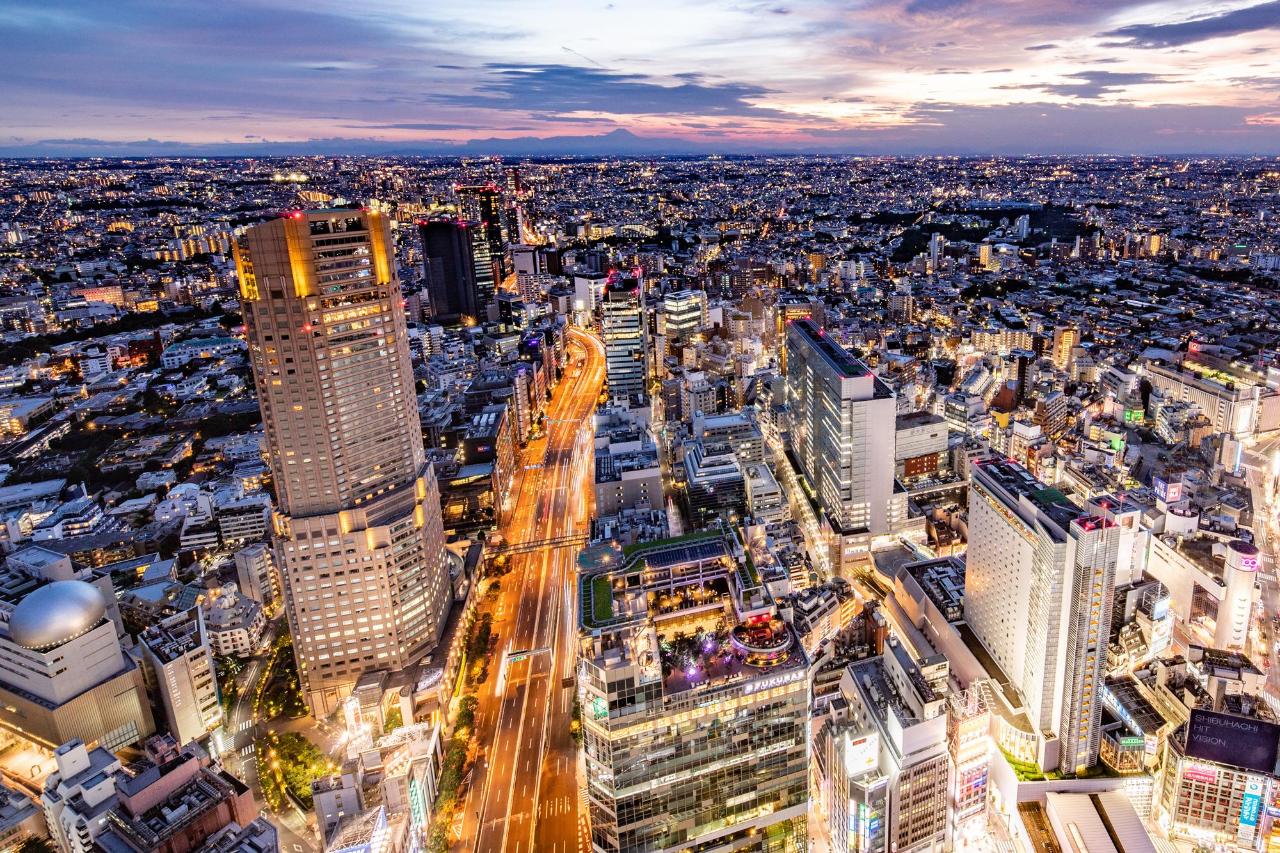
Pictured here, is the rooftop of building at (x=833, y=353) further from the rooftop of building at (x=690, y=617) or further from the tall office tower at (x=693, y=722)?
the tall office tower at (x=693, y=722)

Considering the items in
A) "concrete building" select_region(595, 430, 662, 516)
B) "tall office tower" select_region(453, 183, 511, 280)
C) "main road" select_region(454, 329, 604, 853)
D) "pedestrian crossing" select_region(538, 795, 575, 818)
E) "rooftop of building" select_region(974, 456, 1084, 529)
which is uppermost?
"tall office tower" select_region(453, 183, 511, 280)

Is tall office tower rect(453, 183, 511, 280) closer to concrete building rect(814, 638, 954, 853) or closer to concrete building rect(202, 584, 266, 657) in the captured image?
concrete building rect(202, 584, 266, 657)

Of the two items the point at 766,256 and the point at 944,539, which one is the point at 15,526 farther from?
the point at 766,256

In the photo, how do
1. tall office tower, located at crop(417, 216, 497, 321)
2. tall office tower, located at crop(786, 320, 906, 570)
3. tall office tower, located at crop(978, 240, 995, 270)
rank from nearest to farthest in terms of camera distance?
tall office tower, located at crop(786, 320, 906, 570) < tall office tower, located at crop(417, 216, 497, 321) < tall office tower, located at crop(978, 240, 995, 270)

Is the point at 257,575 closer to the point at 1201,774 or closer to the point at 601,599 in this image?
the point at 601,599

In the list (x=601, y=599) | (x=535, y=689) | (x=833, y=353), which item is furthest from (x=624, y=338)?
(x=601, y=599)

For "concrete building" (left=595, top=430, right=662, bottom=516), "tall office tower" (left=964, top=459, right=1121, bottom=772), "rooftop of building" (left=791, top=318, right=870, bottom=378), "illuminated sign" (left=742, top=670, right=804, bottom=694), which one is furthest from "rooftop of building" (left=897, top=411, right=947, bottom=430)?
"illuminated sign" (left=742, top=670, right=804, bottom=694)

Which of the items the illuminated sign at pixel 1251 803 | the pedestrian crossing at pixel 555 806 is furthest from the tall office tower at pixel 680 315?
the illuminated sign at pixel 1251 803
